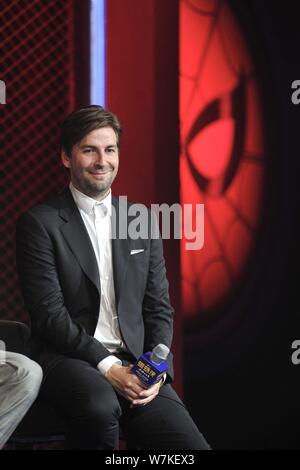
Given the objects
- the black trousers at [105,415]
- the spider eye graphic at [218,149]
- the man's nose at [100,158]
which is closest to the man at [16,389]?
the black trousers at [105,415]

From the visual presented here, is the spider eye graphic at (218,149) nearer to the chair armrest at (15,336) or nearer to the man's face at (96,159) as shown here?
the man's face at (96,159)

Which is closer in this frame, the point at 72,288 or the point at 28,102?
the point at 72,288

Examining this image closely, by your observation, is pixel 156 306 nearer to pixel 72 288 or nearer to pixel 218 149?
pixel 72 288

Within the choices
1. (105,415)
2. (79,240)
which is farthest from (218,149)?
(105,415)

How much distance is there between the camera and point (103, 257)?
248 cm

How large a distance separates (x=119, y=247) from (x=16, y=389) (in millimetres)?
587

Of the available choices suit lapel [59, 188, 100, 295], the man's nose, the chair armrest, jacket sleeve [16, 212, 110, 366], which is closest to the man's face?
the man's nose

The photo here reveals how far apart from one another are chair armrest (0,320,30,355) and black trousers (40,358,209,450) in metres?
0.20

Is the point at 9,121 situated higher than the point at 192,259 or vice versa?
the point at 9,121

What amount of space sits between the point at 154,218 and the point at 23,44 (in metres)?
1.00

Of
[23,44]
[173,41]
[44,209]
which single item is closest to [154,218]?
[44,209]

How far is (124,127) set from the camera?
9.78 feet
